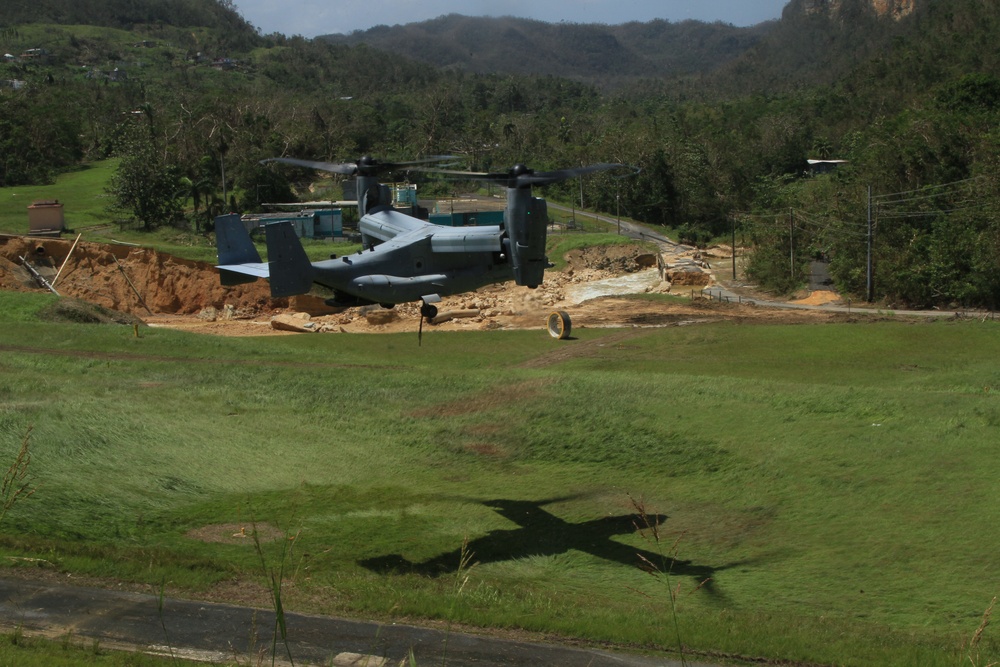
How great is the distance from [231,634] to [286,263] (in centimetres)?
1109

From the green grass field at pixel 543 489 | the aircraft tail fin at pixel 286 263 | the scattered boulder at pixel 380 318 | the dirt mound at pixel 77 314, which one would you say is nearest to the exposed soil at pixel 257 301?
the scattered boulder at pixel 380 318

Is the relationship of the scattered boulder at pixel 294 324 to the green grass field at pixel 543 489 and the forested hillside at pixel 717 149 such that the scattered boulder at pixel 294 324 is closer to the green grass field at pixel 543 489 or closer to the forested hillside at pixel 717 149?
the green grass field at pixel 543 489

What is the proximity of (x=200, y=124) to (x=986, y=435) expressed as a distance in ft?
321

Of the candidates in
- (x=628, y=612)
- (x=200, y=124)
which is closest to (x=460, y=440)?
(x=628, y=612)

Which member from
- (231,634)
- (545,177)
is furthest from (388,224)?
(231,634)

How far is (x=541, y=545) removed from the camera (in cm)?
2434

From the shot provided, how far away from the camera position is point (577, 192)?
125875 mm

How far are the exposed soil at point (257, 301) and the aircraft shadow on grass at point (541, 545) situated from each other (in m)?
34.9

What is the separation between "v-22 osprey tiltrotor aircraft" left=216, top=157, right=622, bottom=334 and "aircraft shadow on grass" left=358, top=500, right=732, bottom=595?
5.57 metres

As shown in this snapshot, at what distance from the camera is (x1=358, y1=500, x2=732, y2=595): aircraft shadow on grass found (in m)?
22.4

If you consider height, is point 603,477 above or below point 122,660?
below

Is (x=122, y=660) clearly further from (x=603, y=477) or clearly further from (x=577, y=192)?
(x=577, y=192)

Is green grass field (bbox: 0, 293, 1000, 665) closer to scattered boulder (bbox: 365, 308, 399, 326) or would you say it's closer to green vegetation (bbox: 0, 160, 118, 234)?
scattered boulder (bbox: 365, 308, 399, 326)

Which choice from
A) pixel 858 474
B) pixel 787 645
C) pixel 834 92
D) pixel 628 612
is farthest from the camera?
pixel 834 92
